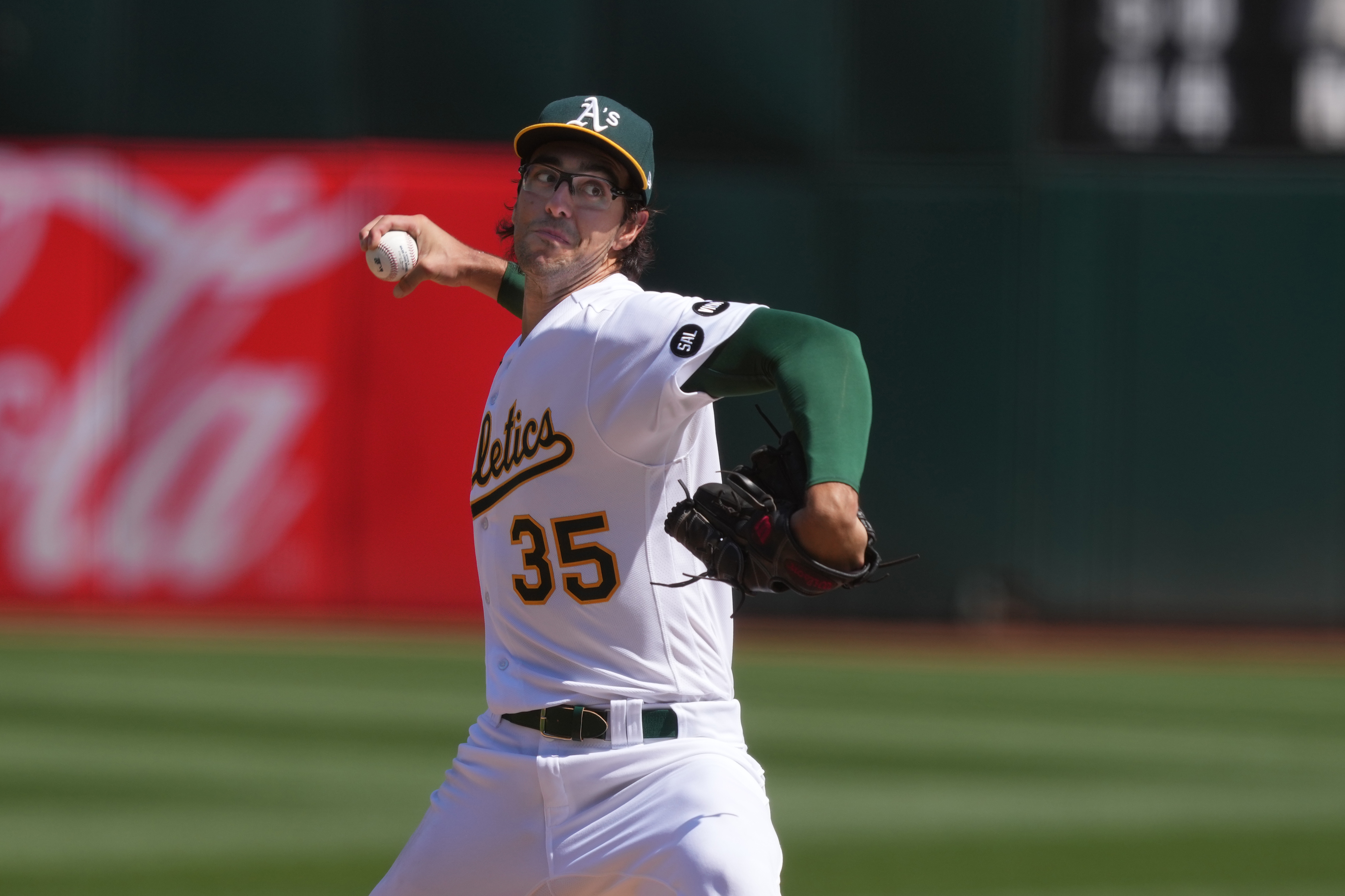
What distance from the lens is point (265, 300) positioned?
12.2m

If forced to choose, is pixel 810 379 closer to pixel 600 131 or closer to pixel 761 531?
pixel 761 531

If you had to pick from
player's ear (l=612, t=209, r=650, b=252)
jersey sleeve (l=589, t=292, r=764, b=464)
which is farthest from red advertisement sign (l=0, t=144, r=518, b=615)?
jersey sleeve (l=589, t=292, r=764, b=464)

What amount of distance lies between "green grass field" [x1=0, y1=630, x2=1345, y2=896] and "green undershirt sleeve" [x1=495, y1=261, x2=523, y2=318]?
236 centimetres

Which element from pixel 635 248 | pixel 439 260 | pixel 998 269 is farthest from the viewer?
pixel 998 269

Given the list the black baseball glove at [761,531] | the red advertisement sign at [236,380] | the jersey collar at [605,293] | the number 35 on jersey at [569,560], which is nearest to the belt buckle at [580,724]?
the number 35 on jersey at [569,560]

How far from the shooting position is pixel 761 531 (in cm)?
245

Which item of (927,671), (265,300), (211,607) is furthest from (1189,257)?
(211,607)

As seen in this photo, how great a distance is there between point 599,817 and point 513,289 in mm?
1396

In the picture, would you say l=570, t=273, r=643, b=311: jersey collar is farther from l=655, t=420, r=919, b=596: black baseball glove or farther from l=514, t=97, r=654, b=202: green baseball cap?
l=655, t=420, r=919, b=596: black baseball glove

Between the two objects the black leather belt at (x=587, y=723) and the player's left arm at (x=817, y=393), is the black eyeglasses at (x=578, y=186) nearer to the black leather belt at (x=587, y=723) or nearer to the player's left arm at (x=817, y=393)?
the player's left arm at (x=817, y=393)

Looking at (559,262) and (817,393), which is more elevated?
(559,262)

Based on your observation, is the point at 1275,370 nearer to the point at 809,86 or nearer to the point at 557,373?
the point at 809,86

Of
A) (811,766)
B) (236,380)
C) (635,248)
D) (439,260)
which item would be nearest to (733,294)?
(236,380)

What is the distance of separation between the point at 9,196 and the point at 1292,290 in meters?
9.43
